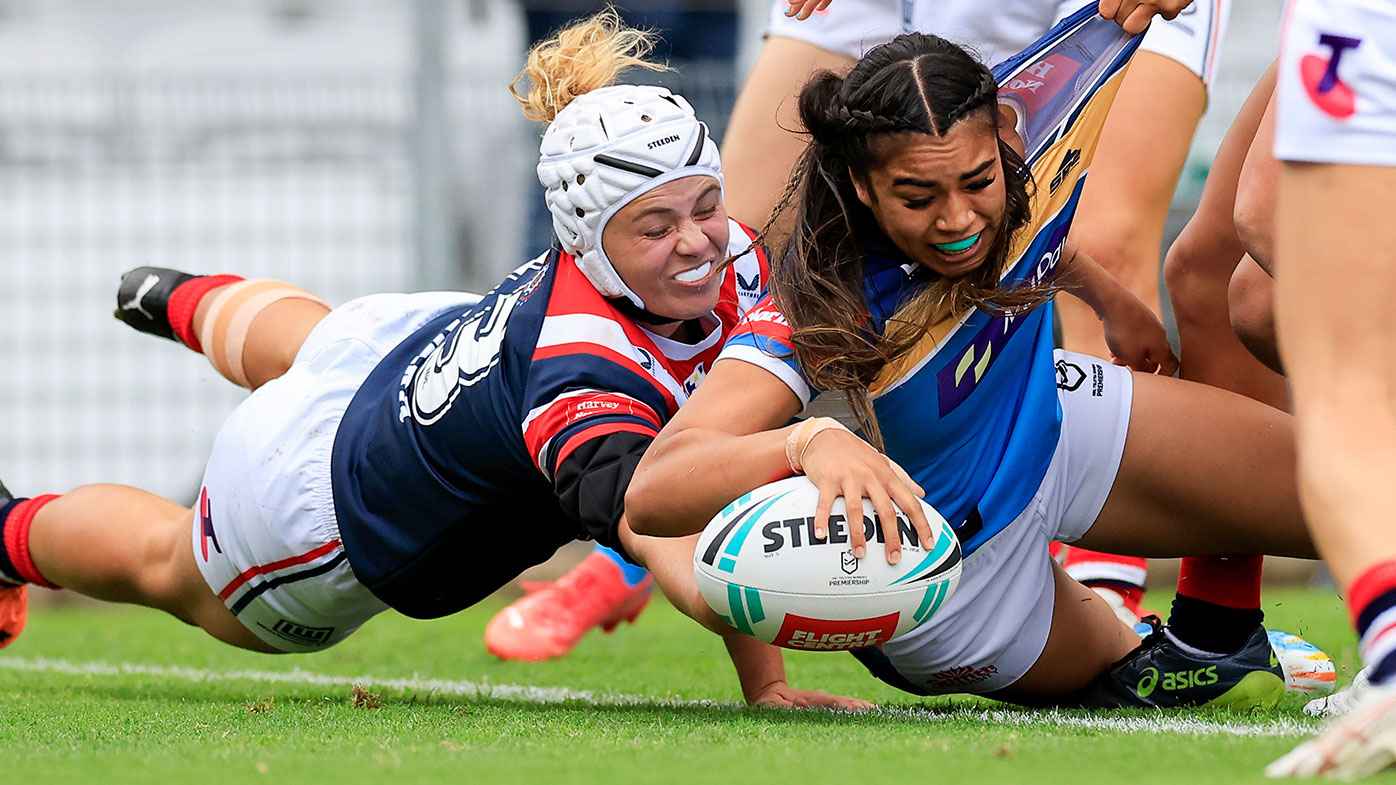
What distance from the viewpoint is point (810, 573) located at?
278 cm

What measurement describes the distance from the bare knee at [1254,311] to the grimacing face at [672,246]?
1.06 meters

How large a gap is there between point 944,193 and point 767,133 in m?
1.76

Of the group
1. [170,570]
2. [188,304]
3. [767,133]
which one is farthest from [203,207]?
[767,133]

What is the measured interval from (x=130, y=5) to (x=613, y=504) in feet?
21.3

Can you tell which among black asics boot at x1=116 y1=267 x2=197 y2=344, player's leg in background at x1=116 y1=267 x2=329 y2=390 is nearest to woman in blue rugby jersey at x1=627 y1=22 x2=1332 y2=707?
player's leg in background at x1=116 y1=267 x2=329 y2=390

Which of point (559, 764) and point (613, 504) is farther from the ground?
point (613, 504)

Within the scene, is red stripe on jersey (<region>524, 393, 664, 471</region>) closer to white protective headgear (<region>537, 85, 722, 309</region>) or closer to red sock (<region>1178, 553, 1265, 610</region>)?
white protective headgear (<region>537, 85, 722, 309</region>)

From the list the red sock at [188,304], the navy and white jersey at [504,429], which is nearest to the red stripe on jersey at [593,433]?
the navy and white jersey at [504,429]

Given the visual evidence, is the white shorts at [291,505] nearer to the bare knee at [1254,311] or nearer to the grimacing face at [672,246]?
the grimacing face at [672,246]

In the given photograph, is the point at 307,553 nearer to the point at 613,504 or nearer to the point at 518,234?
the point at 613,504

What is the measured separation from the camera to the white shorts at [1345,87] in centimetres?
245

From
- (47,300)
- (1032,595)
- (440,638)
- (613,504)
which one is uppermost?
(613,504)

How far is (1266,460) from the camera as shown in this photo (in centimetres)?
336

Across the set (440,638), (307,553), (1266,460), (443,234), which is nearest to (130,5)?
(443,234)
